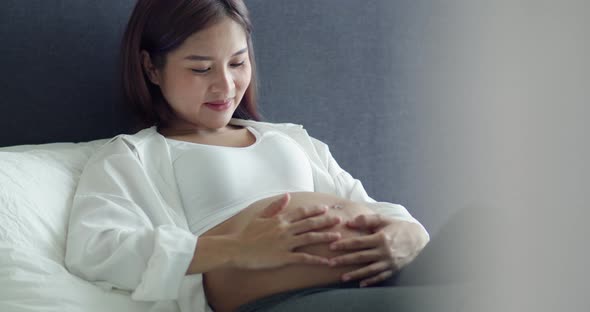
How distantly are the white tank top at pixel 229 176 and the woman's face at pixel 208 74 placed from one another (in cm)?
7

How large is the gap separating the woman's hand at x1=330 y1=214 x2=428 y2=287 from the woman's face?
39cm

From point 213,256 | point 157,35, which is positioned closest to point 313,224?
point 213,256

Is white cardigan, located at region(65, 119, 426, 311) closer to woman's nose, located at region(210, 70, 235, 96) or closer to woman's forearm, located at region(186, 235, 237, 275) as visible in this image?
woman's forearm, located at region(186, 235, 237, 275)

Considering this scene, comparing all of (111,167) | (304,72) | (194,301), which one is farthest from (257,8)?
(194,301)

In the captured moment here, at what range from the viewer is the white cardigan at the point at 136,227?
93 centimetres

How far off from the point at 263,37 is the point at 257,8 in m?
0.07

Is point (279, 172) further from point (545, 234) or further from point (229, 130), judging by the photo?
point (545, 234)

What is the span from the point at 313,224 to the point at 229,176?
0.82 feet

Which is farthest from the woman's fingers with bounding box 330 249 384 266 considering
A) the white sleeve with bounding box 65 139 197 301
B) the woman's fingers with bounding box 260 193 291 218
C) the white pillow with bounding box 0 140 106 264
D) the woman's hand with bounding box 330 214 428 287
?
the white pillow with bounding box 0 140 106 264

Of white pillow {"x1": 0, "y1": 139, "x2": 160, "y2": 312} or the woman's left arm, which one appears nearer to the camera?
white pillow {"x1": 0, "y1": 139, "x2": 160, "y2": 312}

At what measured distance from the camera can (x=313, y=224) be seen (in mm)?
978

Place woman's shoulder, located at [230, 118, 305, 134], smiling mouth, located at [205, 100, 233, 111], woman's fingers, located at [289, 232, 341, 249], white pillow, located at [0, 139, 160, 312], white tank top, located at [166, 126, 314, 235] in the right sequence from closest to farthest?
white pillow, located at [0, 139, 160, 312]
woman's fingers, located at [289, 232, 341, 249]
white tank top, located at [166, 126, 314, 235]
smiling mouth, located at [205, 100, 233, 111]
woman's shoulder, located at [230, 118, 305, 134]

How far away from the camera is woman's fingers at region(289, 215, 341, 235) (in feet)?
3.17

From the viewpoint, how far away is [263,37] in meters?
1.56
